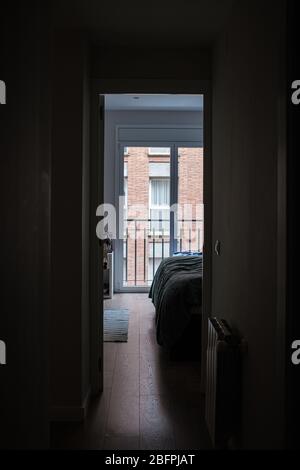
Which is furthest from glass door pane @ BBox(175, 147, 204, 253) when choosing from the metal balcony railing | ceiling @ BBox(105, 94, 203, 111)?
ceiling @ BBox(105, 94, 203, 111)

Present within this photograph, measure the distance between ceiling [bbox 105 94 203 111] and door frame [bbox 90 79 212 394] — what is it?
312 centimetres

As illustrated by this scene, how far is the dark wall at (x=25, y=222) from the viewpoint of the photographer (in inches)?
43.9

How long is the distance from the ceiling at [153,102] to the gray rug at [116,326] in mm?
2934

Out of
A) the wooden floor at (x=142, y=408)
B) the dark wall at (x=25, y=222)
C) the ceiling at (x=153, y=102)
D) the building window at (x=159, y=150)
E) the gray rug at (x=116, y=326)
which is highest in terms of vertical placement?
the ceiling at (x=153, y=102)

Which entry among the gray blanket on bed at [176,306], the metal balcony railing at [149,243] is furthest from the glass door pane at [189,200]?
the gray blanket on bed at [176,306]

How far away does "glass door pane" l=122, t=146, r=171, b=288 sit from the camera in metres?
7.53

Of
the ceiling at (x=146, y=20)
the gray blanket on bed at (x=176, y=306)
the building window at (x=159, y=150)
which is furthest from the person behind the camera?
the building window at (x=159, y=150)

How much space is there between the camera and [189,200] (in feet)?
25.0

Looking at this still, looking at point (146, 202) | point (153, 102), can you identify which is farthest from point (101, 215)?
point (146, 202)

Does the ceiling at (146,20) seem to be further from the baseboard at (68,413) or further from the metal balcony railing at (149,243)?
the metal balcony railing at (149,243)

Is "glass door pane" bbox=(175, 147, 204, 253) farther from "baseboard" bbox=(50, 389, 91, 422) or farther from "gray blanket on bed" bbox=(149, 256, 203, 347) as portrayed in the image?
"baseboard" bbox=(50, 389, 91, 422)

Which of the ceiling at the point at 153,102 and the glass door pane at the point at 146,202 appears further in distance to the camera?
the glass door pane at the point at 146,202

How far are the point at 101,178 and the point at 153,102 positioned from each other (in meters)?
3.76
